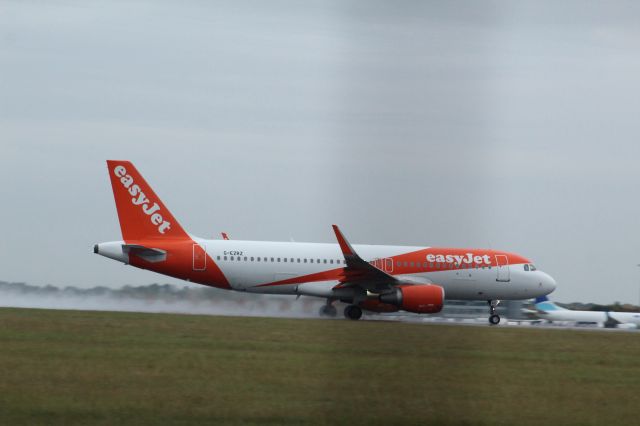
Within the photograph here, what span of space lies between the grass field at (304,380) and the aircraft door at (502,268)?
13375 mm

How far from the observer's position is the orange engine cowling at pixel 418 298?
32.8 meters

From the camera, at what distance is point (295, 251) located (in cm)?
3462

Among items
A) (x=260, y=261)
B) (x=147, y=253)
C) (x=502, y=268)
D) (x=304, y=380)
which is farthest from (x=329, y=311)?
(x=304, y=380)

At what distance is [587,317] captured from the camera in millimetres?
46969

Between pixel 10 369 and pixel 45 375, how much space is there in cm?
99

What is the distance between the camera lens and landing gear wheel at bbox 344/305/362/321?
3347cm

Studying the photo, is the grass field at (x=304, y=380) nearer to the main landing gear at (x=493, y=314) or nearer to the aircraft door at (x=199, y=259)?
the aircraft door at (x=199, y=259)

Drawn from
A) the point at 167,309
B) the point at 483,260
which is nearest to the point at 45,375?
the point at 167,309

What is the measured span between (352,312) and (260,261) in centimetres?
377

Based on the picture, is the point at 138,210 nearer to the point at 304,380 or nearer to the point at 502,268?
the point at 502,268

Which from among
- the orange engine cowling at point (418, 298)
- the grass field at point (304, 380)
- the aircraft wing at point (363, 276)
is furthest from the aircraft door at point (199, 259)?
the grass field at point (304, 380)

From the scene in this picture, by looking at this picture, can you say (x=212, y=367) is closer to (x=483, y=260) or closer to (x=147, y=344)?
(x=147, y=344)

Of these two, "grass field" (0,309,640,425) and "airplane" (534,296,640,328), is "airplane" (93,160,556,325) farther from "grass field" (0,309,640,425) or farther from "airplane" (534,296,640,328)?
"airplane" (534,296,640,328)

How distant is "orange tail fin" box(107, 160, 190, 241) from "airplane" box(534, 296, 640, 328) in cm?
1960
